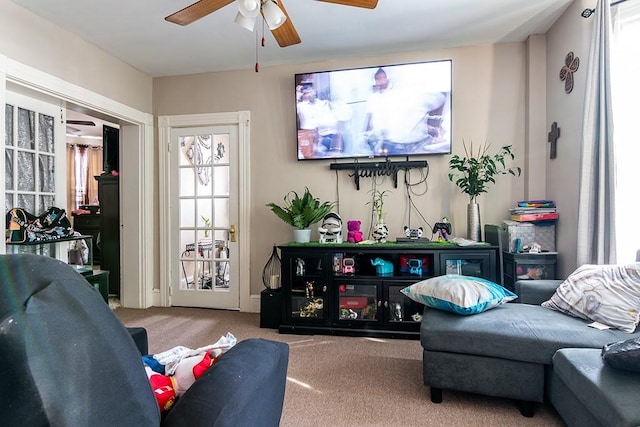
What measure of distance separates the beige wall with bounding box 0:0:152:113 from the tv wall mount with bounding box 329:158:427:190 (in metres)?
2.31

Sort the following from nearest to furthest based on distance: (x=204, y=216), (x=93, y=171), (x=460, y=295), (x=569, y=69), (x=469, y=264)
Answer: (x=460, y=295), (x=569, y=69), (x=469, y=264), (x=204, y=216), (x=93, y=171)

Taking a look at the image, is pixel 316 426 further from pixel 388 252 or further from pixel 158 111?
pixel 158 111

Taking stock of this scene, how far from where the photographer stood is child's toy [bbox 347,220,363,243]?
3180mm

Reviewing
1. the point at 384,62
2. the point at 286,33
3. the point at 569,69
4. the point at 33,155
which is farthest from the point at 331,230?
the point at 33,155

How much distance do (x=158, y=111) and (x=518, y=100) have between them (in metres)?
3.83

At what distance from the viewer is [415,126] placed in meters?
3.24

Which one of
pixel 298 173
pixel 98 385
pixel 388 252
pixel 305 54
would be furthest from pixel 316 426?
pixel 305 54

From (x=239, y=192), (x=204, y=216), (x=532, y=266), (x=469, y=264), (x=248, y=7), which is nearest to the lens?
(x=248, y=7)

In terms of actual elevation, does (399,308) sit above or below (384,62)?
below

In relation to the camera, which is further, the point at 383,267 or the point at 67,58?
the point at 383,267

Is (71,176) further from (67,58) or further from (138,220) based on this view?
(67,58)

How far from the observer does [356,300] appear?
306 cm

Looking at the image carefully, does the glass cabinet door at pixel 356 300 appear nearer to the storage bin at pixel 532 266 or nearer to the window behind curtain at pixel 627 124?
the storage bin at pixel 532 266

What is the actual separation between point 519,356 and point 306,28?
2878 mm
